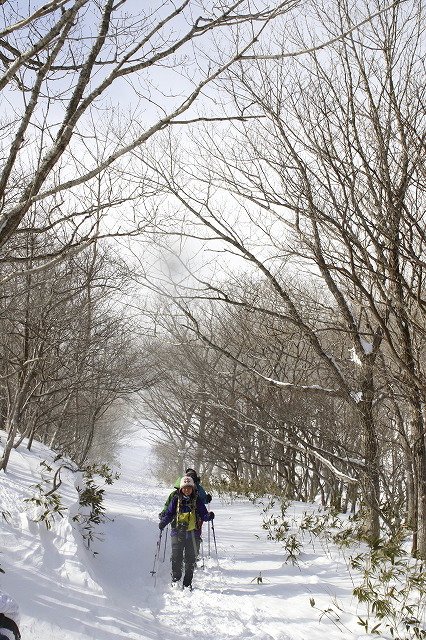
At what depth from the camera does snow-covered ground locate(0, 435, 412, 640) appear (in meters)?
4.05

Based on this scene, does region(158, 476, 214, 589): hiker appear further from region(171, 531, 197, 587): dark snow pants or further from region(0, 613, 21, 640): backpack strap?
region(0, 613, 21, 640): backpack strap

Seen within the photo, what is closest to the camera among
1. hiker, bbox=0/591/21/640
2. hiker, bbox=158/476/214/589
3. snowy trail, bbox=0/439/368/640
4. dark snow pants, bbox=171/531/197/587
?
hiker, bbox=0/591/21/640

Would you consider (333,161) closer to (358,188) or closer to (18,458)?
(358,188)

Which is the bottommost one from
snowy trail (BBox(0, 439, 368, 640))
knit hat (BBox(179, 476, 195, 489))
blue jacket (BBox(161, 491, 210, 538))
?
snowy trail (BBox(0, 439, 368, 640))

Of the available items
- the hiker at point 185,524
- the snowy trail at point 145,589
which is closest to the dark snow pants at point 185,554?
the hiker at point 185,524

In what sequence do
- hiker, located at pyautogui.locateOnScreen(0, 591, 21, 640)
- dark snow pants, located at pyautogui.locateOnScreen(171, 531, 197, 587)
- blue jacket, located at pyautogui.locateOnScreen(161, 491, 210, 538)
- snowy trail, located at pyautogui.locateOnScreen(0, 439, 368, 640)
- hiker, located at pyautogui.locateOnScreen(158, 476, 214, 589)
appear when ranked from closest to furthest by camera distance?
hiker, located at pyautogui.locateOnScreen(0, 591, 21, 640)
snowy trail, located at pyautogui.locateOnScreen(0, 439, 368, 640)
dark snow pants, located at pyautogui.locateOnScreen(171, 531, 197, 587)
hiker, located at pyautogui.locateOnScreen(158, 476, 214, 589)
blue jacket, located at pyautogui.locateOnScreen(161, 491, 210, 538)

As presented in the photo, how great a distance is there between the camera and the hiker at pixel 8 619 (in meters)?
1.96

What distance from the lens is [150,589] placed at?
19.1ft

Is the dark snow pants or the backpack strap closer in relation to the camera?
the backpack strap

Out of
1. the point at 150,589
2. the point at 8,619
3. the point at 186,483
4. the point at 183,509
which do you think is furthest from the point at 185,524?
the point at 8,619

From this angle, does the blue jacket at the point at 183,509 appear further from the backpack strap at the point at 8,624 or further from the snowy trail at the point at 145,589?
the backpack strap at the point at 8,624

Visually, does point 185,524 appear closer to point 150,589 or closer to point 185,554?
point 185,554

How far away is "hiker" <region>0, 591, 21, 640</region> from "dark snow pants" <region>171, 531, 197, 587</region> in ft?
14.2

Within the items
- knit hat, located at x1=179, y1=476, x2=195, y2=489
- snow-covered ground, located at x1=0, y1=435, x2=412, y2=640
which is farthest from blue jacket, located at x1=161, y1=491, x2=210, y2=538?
snow-covered ground, located at x1=0, y1=435, x2=412, y2=640
